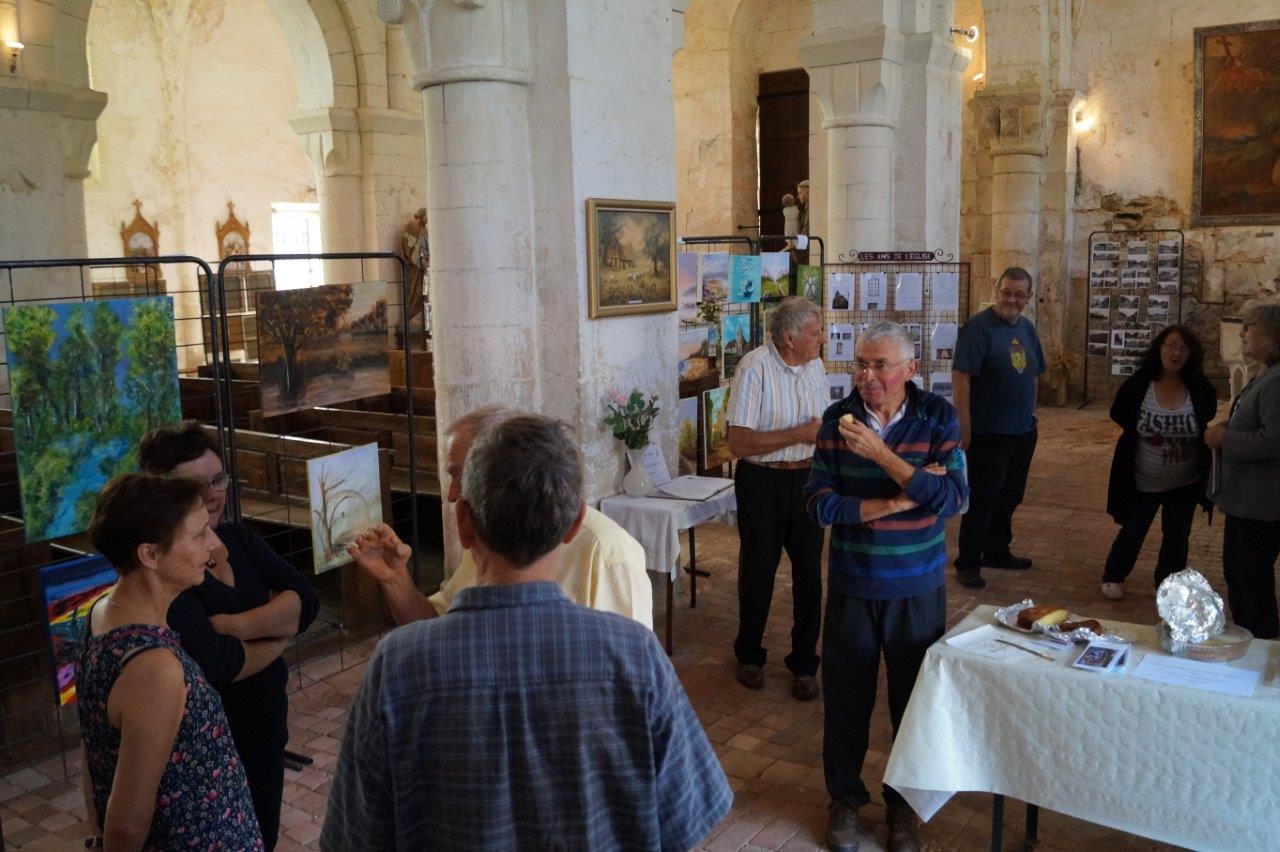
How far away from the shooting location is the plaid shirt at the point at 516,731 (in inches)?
63.5

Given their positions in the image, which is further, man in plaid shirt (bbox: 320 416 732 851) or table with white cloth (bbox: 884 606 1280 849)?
table with white cloth (bbox: 884 606 1280 849)

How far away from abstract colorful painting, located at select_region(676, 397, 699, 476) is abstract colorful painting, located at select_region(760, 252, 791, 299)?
65.2 inches

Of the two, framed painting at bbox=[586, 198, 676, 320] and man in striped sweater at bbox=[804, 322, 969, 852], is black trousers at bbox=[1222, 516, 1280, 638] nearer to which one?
man in striped sweater at bbox=[804, 322, 969, 852]

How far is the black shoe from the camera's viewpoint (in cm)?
696

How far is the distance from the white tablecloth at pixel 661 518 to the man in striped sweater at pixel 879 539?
1.67 metres

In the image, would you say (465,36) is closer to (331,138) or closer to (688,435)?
(688,435)

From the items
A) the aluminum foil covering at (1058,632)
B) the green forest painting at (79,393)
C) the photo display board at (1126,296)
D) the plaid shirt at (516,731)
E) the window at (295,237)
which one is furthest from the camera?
the window at (295,237)

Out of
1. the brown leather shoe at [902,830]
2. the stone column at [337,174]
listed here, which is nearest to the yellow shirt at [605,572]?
the brown leather shoe at [902,830]

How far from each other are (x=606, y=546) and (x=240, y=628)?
40.5 inches

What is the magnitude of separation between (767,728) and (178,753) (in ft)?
9.91

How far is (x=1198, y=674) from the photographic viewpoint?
3072mm

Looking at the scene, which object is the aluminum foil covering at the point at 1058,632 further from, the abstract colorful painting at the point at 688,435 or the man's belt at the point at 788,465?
the abstract colorful painting at the point at 688,435

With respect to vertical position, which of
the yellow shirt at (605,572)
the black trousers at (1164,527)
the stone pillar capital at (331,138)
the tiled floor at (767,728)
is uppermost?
the stone pillar capital at (331,138)

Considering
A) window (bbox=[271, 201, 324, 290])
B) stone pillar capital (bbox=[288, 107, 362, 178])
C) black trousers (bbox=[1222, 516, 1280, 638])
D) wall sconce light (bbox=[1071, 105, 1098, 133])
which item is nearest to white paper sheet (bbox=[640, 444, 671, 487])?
black trousers (bbox=[1222, 516, 1280, 638])
